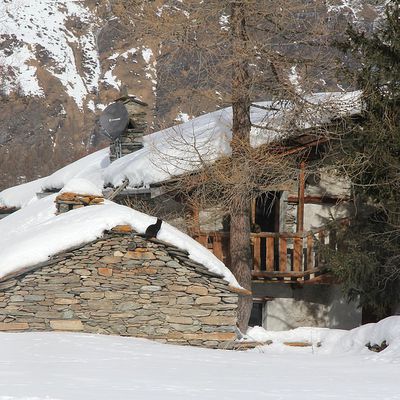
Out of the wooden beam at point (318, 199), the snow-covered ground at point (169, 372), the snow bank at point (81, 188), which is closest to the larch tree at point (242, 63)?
the wooden beam at point (318, 199)

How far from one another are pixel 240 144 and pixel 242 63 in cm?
137

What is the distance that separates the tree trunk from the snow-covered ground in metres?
3.28

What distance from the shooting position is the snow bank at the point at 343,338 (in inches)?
412

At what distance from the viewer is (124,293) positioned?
488 inches

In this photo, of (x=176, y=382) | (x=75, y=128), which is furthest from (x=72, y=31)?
(x=176, y=382)

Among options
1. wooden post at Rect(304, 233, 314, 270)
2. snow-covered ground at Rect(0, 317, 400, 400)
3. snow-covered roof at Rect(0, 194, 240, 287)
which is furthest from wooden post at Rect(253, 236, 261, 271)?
snow-covered ground at Rect(0, 317, 400, 400)

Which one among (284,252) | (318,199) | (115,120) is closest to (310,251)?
(284,252)

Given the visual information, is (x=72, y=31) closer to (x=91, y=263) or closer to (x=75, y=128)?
(x=75, y=128)

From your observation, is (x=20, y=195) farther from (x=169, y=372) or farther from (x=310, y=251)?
(x=169, y=372)

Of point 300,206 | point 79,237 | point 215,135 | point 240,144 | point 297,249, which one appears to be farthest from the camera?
point 300,206

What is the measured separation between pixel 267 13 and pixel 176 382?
836cm

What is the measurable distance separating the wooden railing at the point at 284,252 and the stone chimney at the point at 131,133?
5.88 metres

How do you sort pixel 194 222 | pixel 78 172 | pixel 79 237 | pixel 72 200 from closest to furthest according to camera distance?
pixel 79 237
pixel 72 200
pixel 194 222
pixel 78 172

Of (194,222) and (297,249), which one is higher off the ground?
(194,222)
